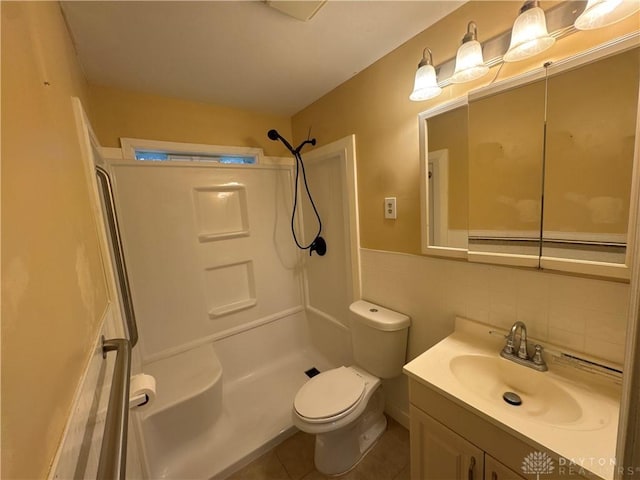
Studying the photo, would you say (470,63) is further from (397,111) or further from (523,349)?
(523,349)

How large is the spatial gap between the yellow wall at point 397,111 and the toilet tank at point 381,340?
41 cm

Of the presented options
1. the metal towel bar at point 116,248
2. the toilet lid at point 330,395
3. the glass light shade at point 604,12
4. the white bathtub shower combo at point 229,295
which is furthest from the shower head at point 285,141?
the toilet lid at point 330,395

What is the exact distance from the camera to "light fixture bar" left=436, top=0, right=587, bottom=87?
32.9 inches

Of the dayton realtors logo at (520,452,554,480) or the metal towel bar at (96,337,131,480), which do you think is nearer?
the metal towel bar at (96,337,131,480)

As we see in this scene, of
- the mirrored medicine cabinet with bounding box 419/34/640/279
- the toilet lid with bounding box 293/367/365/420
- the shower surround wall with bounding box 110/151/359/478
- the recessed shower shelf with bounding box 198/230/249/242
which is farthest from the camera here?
the recessed shower shelf with bounding box 198/230/249/242

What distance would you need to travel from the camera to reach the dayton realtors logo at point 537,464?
0.71 metres

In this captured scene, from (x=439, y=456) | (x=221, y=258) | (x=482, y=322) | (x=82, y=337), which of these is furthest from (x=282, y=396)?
(x=82, y=337)

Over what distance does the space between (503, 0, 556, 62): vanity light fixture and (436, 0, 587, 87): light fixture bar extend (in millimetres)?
36

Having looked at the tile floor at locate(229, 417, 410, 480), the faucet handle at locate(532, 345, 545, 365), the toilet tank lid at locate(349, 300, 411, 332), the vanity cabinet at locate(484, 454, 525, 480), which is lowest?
the tile floor at locate(229, 417, 410, 480)

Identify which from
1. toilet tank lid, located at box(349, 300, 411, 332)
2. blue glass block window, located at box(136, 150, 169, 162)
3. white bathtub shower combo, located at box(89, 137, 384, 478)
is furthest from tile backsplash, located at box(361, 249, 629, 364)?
blue glass block window, located at box(136, 150, 169, 162)

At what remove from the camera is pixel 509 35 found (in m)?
0.97

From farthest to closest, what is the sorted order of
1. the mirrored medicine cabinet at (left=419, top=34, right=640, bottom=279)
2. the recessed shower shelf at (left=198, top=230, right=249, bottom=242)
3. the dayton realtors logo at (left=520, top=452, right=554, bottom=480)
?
the recessed shower shelf at (left=198, top=230, right=249, bottom=242) < the mirrored medicine cabinet at (left=419, top=34, right=640, bottom=279) < the dayton realtors logo at (left=520, top=452, right=554, bottom=480)

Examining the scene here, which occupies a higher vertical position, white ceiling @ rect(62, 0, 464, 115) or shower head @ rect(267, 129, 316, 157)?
white ceiling @ rect(62, 0, 464, 115)

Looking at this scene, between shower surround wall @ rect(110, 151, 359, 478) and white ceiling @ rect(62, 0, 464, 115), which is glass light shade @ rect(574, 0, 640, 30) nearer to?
white ceiling @ rect(62, 0, 464, 115)
